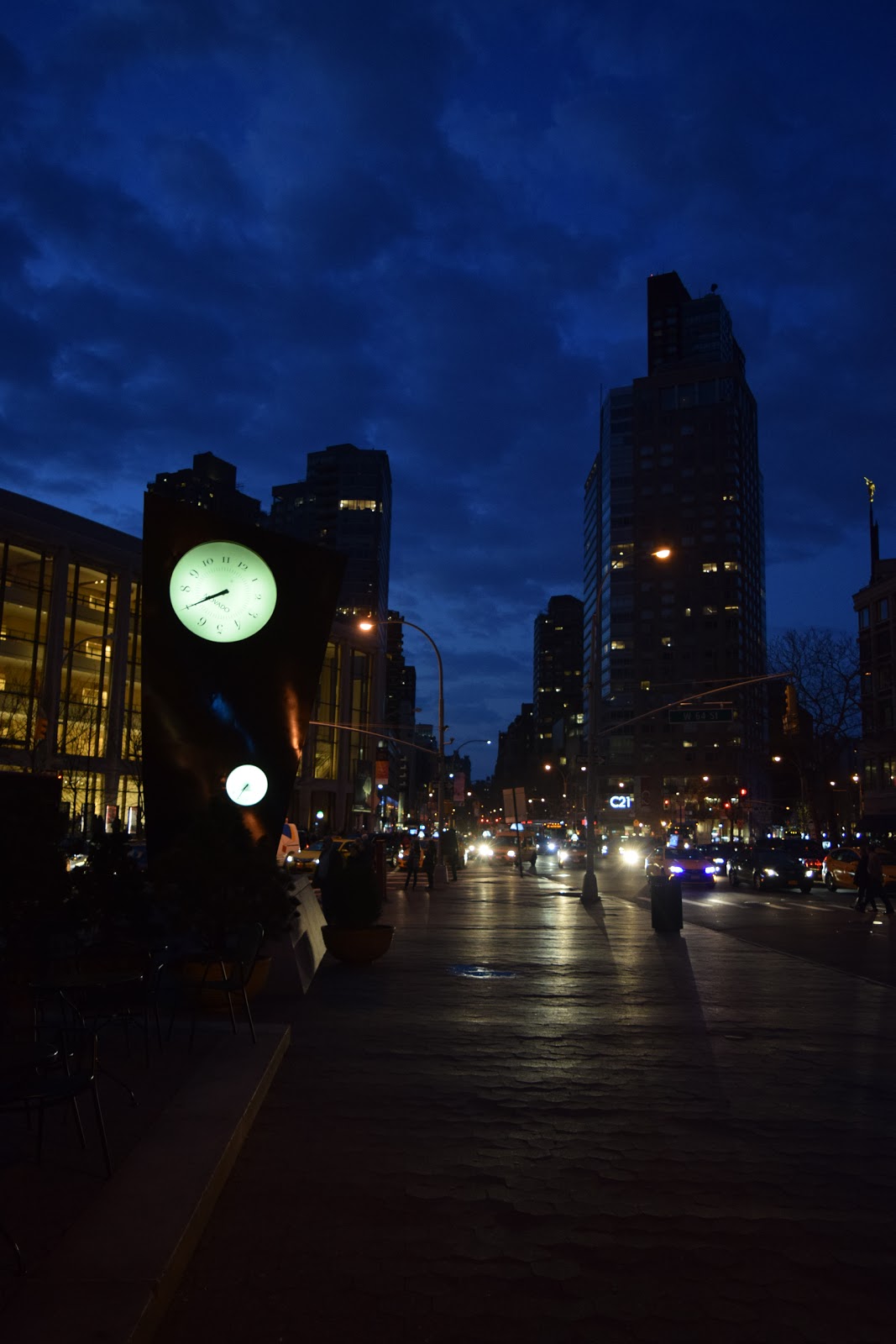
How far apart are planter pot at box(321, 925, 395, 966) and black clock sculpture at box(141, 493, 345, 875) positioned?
1802mm

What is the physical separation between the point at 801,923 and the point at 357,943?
552 inches

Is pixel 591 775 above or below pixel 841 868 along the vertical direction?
above

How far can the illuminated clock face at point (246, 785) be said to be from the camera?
14.4 m

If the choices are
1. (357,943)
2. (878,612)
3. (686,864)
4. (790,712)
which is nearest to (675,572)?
(878,612)

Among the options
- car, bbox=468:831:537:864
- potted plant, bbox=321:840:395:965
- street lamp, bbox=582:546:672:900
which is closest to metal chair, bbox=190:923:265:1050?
potted plant, bbox=321:840:395:965

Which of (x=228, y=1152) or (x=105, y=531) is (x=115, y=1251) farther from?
(x=105, y=531)

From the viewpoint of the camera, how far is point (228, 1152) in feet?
18.7

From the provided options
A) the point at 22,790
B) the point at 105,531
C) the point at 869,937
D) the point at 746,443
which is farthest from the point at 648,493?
Answer: the point at 22,790

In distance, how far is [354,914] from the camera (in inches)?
586

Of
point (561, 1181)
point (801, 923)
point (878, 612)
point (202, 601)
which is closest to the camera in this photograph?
point (561, 1181)

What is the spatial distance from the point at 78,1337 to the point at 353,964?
11545 mm

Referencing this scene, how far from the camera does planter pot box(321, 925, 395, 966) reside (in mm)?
14797

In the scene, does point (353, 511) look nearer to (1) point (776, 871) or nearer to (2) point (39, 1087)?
(1) point (776, 871)

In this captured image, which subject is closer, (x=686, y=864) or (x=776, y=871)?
(x=776, y=871)
